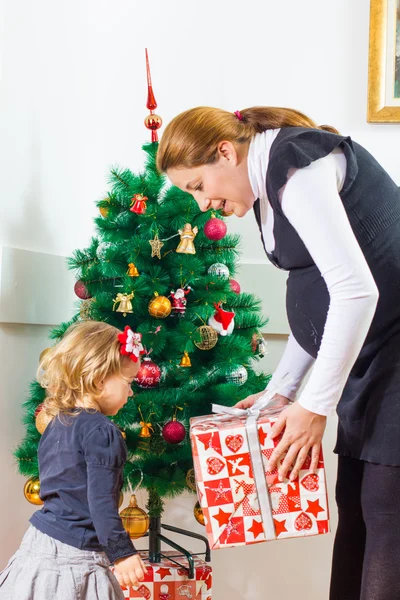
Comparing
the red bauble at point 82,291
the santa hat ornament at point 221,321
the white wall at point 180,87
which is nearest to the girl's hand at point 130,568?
the santa hat ornament at point 221,321

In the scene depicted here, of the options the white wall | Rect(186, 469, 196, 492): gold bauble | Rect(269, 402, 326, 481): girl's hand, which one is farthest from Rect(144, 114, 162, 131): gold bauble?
Rect(269, 402, 326, 481): girl's hand

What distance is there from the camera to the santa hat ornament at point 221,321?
1715 millimetres

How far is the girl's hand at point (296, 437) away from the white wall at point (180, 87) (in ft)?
3.47

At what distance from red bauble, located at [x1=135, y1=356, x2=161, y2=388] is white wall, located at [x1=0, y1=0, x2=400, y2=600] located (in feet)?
1.78

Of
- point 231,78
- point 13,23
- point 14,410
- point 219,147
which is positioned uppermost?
point 13,23

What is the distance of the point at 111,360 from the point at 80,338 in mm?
84

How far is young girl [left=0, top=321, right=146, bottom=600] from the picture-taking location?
52.7 inches

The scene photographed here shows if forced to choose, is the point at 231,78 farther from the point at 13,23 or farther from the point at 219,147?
the point at 219,147

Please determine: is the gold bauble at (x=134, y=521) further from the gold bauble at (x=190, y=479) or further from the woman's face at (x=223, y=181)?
the woman's face at (x=223, y=181)

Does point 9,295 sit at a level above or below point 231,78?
below

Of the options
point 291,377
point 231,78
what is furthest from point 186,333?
point 231,78

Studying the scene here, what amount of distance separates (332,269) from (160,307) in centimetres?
71

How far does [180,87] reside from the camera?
2215 mm

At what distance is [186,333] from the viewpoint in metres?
1.68
